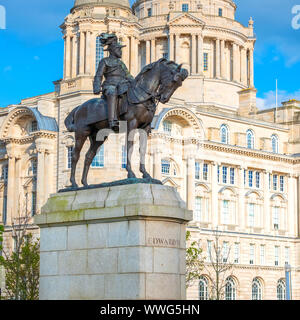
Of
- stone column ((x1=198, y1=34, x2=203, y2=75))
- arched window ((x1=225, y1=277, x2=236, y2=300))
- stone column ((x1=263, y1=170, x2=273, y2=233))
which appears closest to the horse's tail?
arched window ((x1=225, y1=277, x2=236, y2=300))

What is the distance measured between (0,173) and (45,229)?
198ft

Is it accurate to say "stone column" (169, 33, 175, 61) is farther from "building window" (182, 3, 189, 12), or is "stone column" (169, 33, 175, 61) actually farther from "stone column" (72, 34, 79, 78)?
"stone column" (72, 34, 79, 78)

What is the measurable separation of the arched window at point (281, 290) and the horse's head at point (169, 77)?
228ft

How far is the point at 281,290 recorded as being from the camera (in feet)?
301

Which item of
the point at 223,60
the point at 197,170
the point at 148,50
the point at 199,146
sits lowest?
the point at 197,170

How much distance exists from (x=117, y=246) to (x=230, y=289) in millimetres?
64990

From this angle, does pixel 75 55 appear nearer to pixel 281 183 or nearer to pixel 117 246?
pixel 281 183

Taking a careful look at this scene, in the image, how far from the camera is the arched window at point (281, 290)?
3573 inches

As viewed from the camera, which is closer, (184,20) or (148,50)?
(184,20)

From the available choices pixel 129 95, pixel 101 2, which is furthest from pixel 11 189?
pixel 129 95

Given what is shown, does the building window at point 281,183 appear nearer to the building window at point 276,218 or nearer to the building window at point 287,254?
the building window at point 276,218

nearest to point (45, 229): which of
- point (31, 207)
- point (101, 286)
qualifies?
point (101, 286)

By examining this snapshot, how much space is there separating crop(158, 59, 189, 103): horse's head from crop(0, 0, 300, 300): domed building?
153ft

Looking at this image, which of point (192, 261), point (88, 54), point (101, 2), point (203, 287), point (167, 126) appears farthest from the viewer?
point (203, 287)
